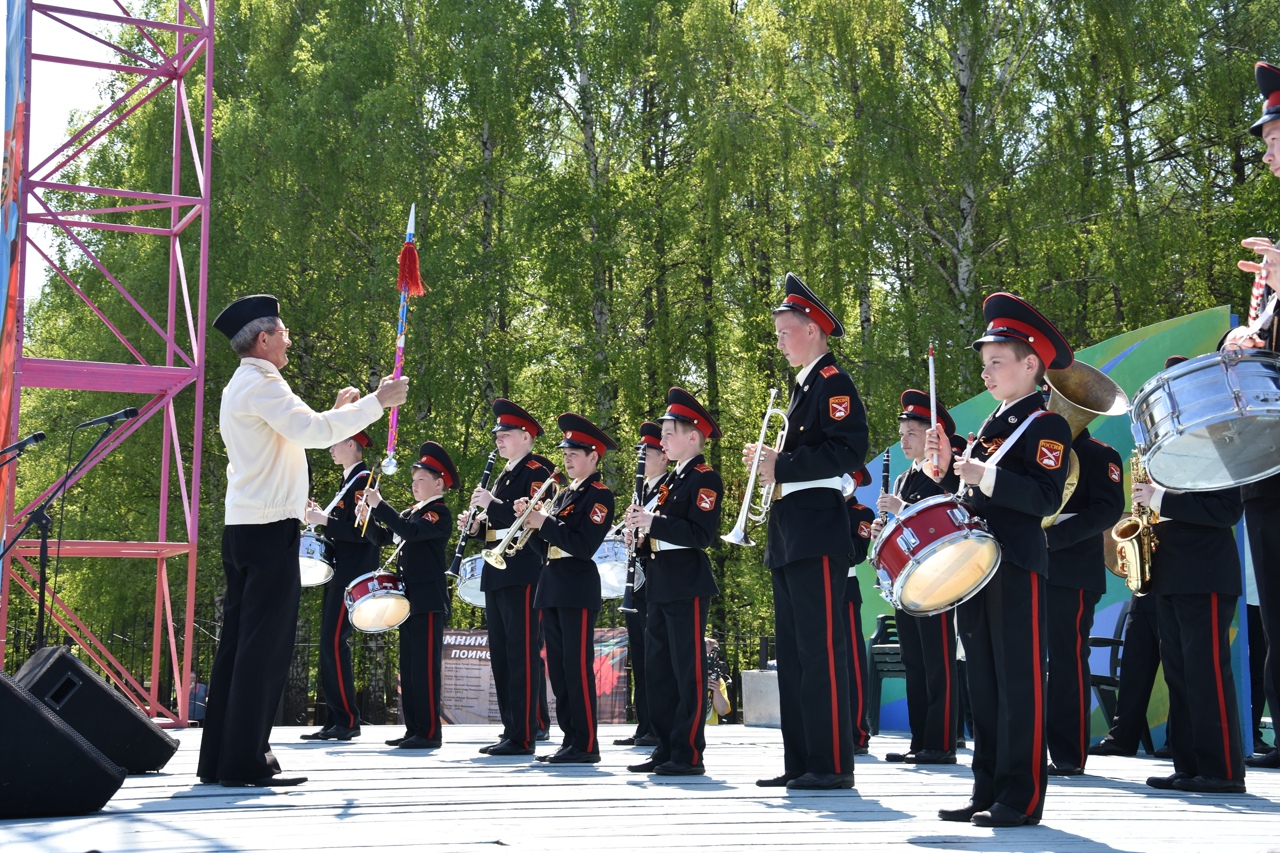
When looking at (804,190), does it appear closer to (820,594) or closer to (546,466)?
(546,466)

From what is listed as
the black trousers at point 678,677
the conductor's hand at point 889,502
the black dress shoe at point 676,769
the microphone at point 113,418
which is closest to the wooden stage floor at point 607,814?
the black dress shoe at point 676,769

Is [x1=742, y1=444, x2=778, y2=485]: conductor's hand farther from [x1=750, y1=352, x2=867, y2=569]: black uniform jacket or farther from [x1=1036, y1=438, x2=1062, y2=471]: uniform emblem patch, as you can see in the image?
[x1=1036, y1=438, x2=1062, y2=471]: uniform emblem patch

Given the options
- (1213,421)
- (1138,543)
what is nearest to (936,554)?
(1213,421)

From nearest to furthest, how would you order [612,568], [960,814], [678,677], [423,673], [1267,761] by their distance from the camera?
1. [960,814]
2. [678,677]
3. [1267,761]
4. [423,673]
5. [612,568]

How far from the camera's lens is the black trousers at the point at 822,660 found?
235 inches

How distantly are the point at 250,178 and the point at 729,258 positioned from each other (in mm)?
8329

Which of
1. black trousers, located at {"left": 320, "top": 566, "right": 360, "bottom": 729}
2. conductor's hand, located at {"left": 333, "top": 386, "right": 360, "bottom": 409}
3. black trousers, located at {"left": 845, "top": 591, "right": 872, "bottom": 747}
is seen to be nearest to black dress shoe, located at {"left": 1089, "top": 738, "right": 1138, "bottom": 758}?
black trousers, located at {"left": 845, "top": 591, "right": 872, "bottom": 747}

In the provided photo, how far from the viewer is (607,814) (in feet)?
16.7

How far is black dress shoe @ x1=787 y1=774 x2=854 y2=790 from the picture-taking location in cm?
595

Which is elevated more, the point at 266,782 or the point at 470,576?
the point at 470,576

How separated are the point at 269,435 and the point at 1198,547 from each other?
466 centimetres

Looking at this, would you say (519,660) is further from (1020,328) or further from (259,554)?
(1020,328)

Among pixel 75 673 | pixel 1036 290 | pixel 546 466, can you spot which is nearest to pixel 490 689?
pixel 546 466

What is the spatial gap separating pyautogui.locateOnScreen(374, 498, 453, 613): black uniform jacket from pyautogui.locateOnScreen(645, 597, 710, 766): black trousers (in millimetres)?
2591
